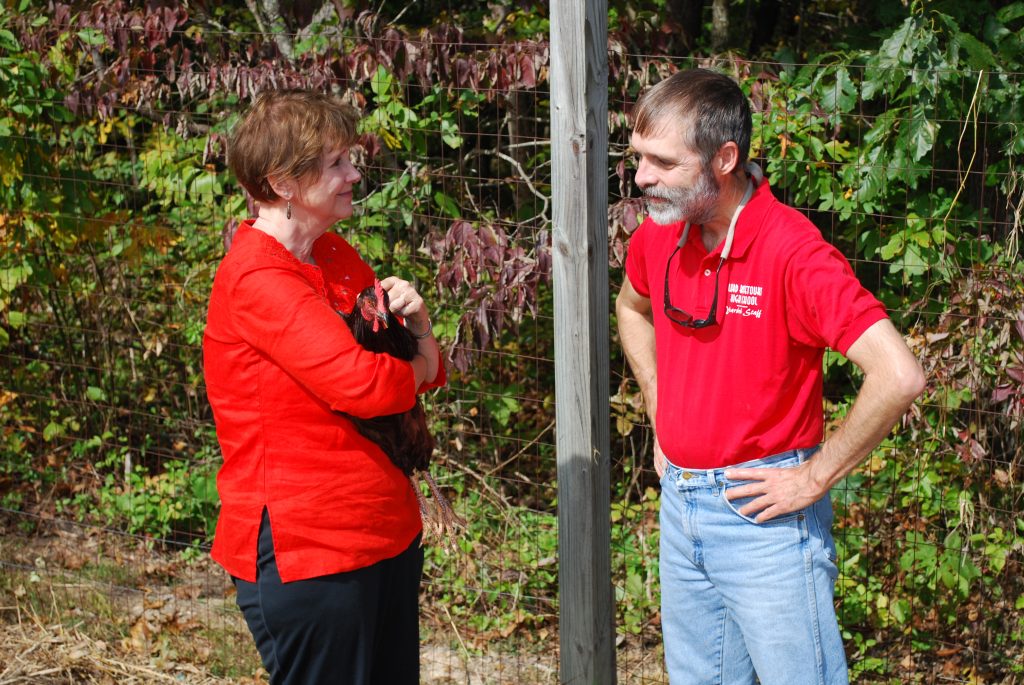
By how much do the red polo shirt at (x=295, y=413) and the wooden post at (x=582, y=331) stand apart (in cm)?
67

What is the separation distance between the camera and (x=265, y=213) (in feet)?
8.91

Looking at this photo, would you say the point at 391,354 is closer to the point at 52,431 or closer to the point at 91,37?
the point at 91,37

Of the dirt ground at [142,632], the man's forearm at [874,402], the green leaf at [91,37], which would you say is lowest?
the dirt ground at [142,632]

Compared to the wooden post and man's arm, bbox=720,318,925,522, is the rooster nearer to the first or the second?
the wooden post

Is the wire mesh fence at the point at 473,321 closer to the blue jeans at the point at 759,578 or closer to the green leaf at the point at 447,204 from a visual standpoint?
the green leaf at the point at 447,204

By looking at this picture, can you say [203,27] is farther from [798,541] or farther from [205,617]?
[798,541]

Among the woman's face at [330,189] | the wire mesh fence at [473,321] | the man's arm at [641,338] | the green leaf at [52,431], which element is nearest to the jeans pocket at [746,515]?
the man's arm at [641,338]

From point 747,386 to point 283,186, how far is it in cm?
116

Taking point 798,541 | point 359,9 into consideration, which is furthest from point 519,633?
point 359,9

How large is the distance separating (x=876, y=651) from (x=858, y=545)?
1.36ft

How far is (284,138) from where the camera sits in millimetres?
2605

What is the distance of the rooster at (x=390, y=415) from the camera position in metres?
2.68

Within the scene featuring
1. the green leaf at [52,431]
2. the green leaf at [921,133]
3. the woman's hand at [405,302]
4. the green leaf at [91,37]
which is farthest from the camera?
the green leaf at [52,431]

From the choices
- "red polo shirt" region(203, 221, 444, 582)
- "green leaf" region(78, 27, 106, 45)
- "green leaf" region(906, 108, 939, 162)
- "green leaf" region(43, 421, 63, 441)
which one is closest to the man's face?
"red polo shirt" region(203, 221, 444, 582)
